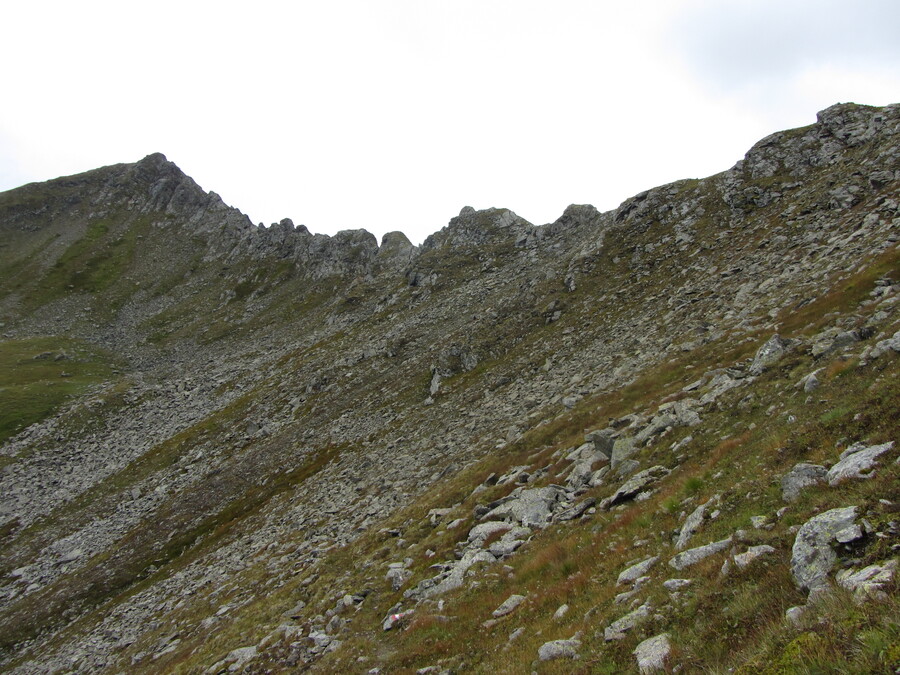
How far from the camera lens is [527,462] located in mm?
27312

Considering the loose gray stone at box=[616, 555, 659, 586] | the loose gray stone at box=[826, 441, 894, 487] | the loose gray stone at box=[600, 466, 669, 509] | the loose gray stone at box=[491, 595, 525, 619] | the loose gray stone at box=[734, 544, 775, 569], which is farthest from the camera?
the loose gray stone at box=[600, 466, 669, 509]

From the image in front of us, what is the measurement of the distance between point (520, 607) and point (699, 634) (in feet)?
24.1

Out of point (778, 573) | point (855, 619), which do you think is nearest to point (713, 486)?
point (778, 573)

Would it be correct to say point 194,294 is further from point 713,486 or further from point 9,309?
point 713,486

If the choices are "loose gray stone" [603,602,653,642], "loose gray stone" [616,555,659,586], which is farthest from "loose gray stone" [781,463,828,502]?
"loose gray stone" [603,602,653,642]

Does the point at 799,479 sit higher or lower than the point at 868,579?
lower

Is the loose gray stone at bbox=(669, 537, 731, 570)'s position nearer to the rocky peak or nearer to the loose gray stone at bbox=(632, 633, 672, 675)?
the loose gray stone at bbox=(632, 633, 672, 675)

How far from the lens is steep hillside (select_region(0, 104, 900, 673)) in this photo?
949 centimetres

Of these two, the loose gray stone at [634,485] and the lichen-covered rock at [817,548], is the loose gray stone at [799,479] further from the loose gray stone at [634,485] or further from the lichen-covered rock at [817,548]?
the loose gray stone at [634,485]

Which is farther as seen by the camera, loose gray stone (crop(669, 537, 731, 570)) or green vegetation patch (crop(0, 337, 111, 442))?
green vegetation patch (crop(0, 337, 111, 442))

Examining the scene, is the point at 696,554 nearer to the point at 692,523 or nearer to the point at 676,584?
the point at 676,584

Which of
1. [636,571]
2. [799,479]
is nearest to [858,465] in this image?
[799,479]

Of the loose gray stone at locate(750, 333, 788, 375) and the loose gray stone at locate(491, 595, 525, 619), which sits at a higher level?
the loose gray stone at locate(750, 333, 788, 375)

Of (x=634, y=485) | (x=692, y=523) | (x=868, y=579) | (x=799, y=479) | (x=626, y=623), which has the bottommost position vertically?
(x=634, y=485)
